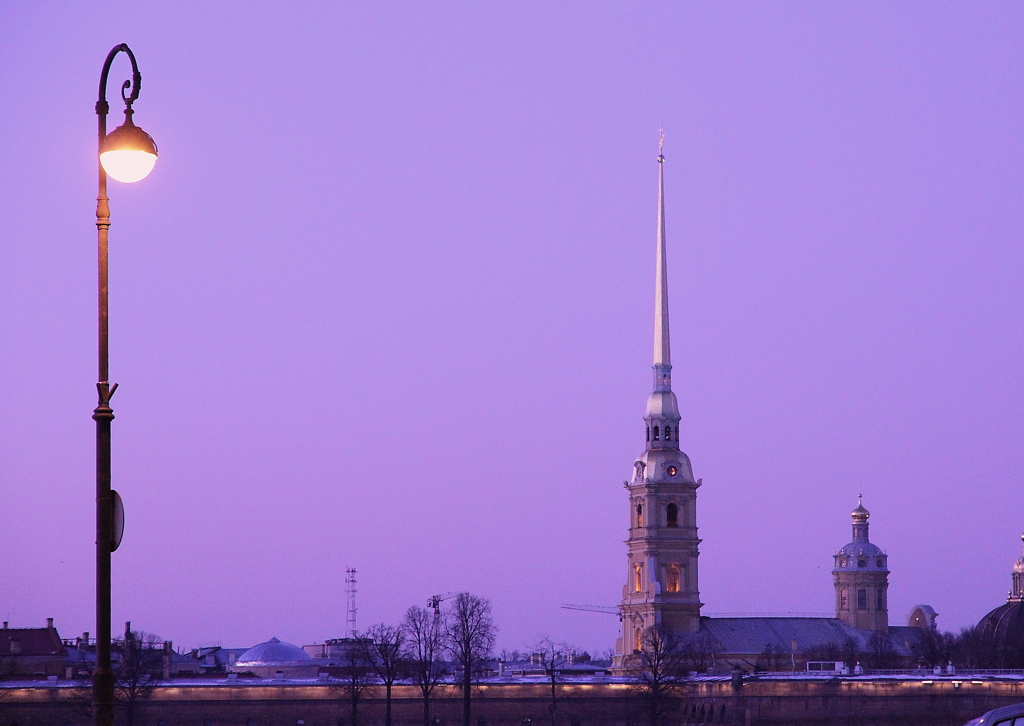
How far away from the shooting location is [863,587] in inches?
5768

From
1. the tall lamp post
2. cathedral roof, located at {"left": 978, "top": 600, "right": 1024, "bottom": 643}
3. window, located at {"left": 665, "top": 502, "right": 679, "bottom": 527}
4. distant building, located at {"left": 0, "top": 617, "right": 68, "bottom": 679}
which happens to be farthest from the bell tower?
the tall lamp post

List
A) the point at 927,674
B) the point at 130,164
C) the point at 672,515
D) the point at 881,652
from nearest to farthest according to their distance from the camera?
the point at 130,164
the point at 927,674
the point at 672,515
the point at 881,652

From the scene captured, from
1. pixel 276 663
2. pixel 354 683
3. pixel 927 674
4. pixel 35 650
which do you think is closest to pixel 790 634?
pixel 927 674

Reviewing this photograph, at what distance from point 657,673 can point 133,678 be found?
31.3m

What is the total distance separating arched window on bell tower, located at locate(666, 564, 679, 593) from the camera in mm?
129750

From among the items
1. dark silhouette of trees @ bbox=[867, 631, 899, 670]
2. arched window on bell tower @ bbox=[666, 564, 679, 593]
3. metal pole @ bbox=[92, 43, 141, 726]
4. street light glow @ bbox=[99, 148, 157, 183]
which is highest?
street light glow @ bbox=[99, 148, 157, 183]

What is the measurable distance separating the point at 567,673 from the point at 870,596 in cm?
3072

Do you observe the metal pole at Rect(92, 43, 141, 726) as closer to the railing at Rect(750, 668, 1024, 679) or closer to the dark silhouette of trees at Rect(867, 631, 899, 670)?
the railing at Rect(750, 668, 1024, 679)

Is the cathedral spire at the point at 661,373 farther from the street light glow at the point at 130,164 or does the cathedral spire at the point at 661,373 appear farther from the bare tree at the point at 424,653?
the street light glow at the point at 130,164

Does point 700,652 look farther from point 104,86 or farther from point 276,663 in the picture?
point 104,86

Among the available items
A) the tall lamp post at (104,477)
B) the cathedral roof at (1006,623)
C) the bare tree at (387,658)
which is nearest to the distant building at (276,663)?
the bare tree at (387,658)

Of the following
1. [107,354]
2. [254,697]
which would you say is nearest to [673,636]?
[254,697]

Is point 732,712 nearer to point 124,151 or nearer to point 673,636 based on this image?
point 673,636

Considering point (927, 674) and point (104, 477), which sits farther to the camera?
point (927, 674)
